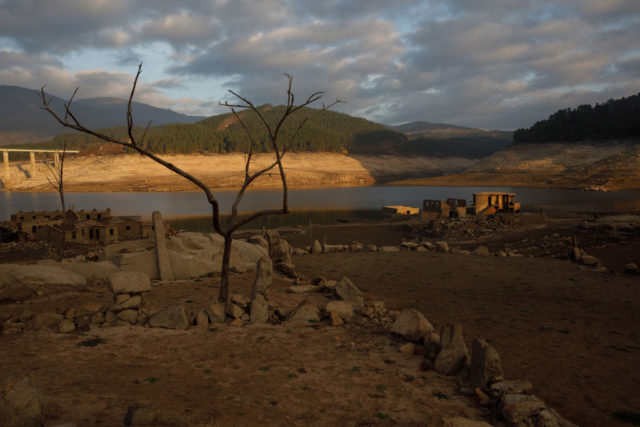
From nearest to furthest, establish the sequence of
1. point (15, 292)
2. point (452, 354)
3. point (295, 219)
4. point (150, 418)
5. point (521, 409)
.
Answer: point (150, 418) < point (521, 409) < point (452, 354) < point (15, 292) < point (295, 219)

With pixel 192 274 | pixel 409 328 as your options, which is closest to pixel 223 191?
pixel 192 274

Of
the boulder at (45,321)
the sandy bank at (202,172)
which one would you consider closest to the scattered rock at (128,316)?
the boulder at (45,321)

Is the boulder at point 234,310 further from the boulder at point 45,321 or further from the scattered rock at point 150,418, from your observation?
the scattered rock at point 150,418

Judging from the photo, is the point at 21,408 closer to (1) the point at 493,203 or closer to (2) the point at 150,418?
(2) the point at 150,418

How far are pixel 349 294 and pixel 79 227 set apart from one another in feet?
97.9

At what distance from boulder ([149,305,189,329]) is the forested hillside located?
432ft

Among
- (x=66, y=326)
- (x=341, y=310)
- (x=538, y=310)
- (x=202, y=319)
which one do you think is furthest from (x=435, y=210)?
(x=66, y=326)

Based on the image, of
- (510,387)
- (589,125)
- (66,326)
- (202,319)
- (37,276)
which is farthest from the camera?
(589,125)

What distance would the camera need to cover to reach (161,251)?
13945mm

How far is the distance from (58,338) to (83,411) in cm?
393

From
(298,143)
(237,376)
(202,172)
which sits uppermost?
(298,143)

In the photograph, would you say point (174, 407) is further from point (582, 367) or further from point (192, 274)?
point (192, 274)

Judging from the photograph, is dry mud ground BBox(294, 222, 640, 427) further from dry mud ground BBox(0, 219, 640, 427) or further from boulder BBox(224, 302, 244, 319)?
boulder BBox(224, 302, 244, 319)

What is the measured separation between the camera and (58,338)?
27.8ft
